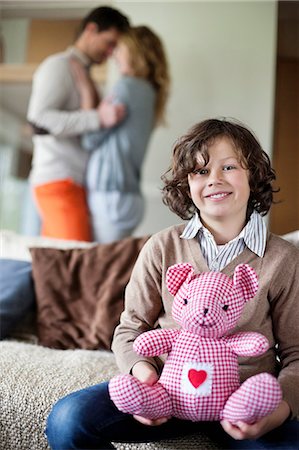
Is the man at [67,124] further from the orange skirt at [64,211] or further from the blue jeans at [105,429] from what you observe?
the blue jeans at [105,429]

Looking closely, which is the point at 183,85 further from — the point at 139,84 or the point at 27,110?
the point at 27,110

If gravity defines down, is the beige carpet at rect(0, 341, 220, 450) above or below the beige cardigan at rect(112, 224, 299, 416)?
below

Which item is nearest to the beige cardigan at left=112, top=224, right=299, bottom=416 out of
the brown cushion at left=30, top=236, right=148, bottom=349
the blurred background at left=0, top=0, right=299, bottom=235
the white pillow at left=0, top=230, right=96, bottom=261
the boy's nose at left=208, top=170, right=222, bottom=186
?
the boy's nose at left=208, top=170, right=222, bottom=186

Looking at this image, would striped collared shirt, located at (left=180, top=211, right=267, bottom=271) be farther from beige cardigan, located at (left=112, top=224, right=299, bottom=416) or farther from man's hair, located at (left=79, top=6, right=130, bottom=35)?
man's hair, located at (left=79, top=6, right=130, bottom=35)

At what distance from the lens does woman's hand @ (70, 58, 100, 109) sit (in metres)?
2.18

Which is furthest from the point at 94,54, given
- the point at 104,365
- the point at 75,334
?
the point at 104,365

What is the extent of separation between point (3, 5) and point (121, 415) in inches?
75.9

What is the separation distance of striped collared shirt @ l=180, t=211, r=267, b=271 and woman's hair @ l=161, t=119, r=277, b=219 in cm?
7

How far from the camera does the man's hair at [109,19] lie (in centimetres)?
218

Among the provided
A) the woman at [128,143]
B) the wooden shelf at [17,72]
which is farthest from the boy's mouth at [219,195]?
the wooden shelf at [17,72]

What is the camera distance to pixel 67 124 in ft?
7.07

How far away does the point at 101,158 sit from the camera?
2.15m

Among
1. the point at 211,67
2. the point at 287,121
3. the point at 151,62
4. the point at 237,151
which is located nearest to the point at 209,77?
the point at 211,67

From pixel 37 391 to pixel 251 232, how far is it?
0.52 m
